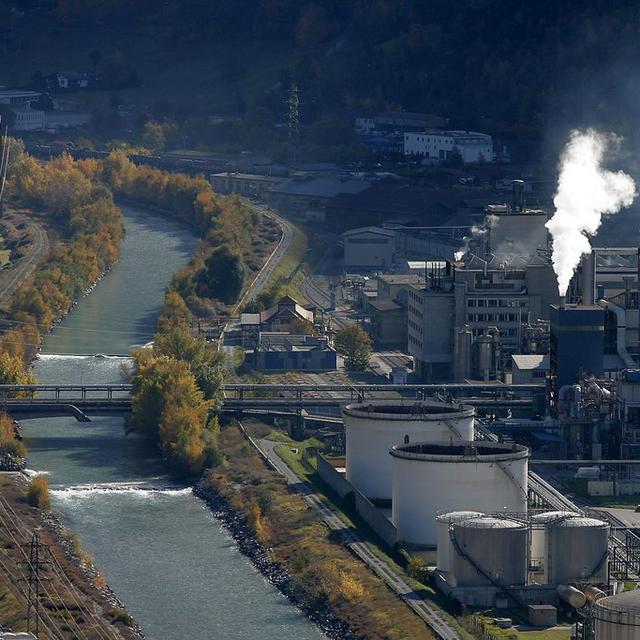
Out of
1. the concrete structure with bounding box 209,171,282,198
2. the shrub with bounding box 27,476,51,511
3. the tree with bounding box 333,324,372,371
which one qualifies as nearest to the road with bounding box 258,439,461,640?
the shrub with bounding box 27,476,51,511

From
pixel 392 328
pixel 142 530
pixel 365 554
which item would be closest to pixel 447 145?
pixel 392 328

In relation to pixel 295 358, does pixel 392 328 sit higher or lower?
higher

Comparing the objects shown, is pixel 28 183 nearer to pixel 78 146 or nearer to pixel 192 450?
pixel 78 146

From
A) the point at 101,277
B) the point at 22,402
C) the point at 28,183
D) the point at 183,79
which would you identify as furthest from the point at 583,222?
the point at 183,79

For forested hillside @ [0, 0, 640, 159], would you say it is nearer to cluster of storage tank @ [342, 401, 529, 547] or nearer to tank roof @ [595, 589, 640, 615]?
cluster of storage tank @ [342, 401, 529, 547]

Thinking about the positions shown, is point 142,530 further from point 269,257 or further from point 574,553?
point 269,257

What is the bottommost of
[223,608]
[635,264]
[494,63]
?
[223,608]

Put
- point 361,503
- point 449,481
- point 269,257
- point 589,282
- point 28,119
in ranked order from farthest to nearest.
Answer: point 28,119 → point 269,257 → point 589,282 → point 361,503 → point 449,481
